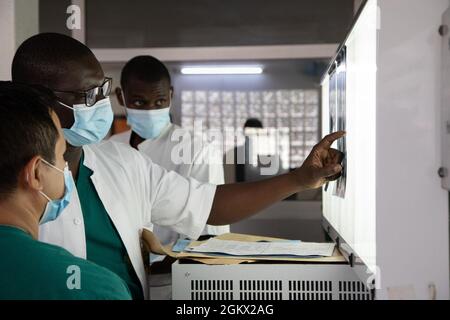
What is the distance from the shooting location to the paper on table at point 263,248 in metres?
1.03

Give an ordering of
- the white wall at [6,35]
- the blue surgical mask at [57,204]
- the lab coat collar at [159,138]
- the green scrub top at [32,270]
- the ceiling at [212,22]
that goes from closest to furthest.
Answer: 1. the green scrub top at [32,270]
2. the blue surgical mask at [57,204]
3. the white wall at [6,35]
4. the ceiling at [212,22]
5. the lab coat collar at [159,138]

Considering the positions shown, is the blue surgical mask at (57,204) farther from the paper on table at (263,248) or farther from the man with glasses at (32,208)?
the paper on table at (263,248)

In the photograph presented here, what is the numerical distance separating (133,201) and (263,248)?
11.4 inches

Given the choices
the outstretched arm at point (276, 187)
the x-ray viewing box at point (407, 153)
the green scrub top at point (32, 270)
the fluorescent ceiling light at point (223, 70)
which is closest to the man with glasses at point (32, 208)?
the green scrub top at point (32, 270)

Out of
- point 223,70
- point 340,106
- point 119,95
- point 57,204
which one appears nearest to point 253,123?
point 223,70

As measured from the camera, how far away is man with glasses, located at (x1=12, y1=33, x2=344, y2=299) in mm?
1031

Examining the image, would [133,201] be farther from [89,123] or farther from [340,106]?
[340,106]

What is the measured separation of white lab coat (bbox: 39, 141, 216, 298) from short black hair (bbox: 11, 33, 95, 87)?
0.20 m

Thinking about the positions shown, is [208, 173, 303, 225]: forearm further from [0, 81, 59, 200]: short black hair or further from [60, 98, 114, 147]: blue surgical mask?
[0, 81, 59, 200]: short black hair

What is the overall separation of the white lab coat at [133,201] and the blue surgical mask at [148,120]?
0.70ft

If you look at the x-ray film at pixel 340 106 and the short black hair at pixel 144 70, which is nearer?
the x-ray film at pixel 340 106

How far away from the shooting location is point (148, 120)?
146 centimetres

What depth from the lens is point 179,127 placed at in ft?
5.39

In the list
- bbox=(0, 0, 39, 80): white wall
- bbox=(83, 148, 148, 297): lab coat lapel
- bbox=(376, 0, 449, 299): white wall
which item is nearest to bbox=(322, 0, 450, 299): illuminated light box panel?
bbox=(376, 0, 449, 299): white wall
